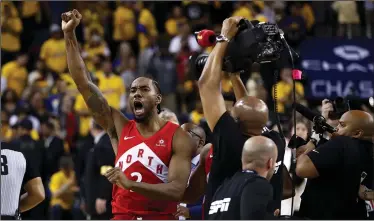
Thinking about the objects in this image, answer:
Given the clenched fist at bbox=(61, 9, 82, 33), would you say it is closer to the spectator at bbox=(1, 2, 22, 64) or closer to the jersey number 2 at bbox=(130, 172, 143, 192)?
the jersey number 2 at bbox=(130, 172, 143, 192)

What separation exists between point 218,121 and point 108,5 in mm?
14390

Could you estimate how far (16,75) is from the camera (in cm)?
1816

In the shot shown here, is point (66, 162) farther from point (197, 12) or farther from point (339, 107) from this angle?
point (339, 107)

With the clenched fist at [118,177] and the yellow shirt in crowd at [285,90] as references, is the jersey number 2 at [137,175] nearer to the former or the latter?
the clenched fist at [118,177]

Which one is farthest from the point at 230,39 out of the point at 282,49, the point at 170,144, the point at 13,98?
the point at 13,98

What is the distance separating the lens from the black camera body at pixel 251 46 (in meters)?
6.82

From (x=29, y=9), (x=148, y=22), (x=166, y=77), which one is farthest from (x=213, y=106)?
(x=29, y=9)

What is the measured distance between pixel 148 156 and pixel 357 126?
175cm

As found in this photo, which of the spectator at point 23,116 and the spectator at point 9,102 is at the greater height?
the spectator at point 9,102

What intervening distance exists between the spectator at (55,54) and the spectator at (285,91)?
15.4 ft

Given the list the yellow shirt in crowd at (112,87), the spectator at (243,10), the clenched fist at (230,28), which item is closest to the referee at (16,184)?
the clenched fist at (230,28)

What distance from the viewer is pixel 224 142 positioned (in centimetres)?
648

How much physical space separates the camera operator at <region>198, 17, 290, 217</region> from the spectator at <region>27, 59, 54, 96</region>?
11.3m

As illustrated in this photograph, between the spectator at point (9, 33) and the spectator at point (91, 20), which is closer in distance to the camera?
the spectator at point (9, 33)
